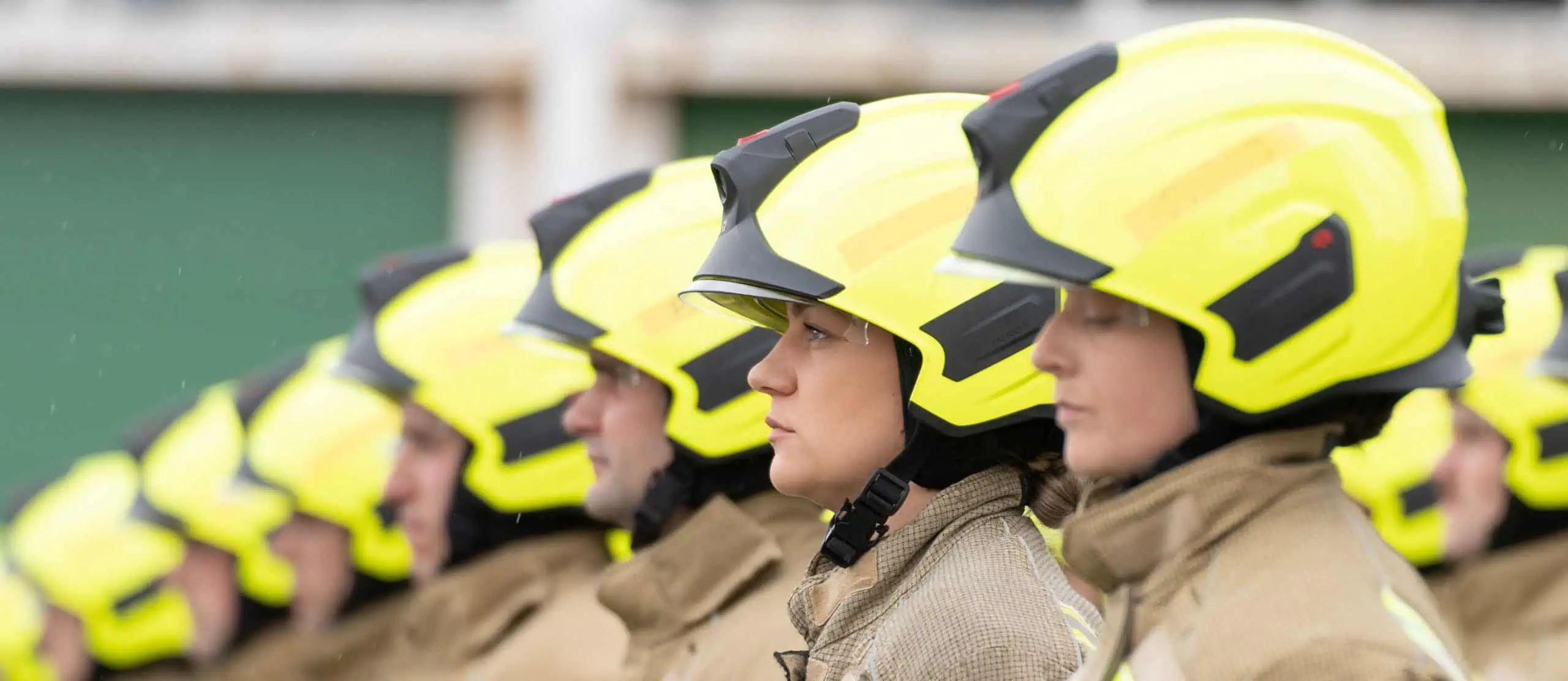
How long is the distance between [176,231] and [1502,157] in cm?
1121

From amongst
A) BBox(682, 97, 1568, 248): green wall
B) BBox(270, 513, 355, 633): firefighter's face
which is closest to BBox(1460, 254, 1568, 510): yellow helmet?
BBox(270, 513, 355, 633): firefighter's face

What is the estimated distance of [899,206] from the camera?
12.7 feet

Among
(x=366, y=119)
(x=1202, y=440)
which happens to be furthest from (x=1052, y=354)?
(x=366, y=119)

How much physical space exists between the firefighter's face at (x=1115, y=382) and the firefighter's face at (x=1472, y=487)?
14.2ft

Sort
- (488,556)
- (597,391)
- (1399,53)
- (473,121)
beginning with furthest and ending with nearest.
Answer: (473,121)
(1399,53)
(488,556)
(597,391)

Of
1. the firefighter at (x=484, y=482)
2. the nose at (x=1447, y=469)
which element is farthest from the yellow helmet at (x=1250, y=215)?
the nose at (x=1447, y=469)

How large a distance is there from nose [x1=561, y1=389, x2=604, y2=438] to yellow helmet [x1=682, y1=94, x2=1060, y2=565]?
1367 mm

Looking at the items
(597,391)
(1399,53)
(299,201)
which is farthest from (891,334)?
(299,201)

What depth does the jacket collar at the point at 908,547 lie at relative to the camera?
3.39 metres

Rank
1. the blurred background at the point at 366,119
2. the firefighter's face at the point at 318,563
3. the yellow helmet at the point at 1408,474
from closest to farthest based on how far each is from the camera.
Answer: the yellow helmet at the point at 1408,474 < the firefighter's face at the point at 318,563 < the blurred background at the point at 366,119

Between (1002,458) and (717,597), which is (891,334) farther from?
(717,597)

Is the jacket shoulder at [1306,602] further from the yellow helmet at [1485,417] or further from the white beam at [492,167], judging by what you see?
the white beam at [492,167]

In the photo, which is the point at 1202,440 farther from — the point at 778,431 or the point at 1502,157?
the point at 1502,157

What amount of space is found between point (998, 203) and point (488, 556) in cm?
406
